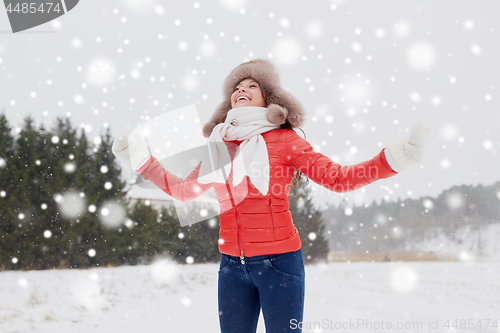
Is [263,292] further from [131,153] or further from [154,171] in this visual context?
[131,153]

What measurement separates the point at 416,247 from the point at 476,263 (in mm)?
2739

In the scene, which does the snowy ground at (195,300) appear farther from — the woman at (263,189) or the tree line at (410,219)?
the woman at (263,189)

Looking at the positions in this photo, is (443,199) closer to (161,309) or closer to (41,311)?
(161,309)

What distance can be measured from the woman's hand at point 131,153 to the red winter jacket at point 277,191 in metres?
0.52

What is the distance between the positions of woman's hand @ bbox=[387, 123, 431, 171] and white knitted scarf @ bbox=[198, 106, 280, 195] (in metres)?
0.68

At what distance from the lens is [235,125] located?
1.92 meters

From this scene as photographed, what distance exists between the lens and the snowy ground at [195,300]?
205 inches

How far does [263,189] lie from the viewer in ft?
5.52

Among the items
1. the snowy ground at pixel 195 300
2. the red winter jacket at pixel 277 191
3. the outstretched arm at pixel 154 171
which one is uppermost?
the outstretched arm at pixel 154 171

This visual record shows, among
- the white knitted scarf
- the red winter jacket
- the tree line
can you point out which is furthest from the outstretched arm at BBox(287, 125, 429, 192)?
the tree line

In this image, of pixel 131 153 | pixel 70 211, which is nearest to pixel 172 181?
pixel 131 153

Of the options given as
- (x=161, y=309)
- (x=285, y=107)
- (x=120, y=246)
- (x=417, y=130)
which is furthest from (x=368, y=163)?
(x=120, y=246)

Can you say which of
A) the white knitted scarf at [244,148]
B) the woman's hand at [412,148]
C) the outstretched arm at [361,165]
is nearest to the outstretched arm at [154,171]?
the white knitted scarf at [244,148]

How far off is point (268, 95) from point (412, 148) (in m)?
1.07
